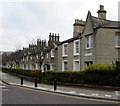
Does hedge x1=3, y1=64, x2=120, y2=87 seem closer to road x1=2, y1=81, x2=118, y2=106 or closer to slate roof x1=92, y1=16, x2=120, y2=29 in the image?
road x1=2, y1=81, x2=118, y2=106

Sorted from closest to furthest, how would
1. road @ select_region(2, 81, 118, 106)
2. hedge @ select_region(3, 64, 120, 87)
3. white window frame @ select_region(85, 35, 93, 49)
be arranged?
road @ select_region(2, 81, 118, 106)
hedge @ select_region(3, 64, 120, 87)
white window frame @ select_region(85, 35, 93, 49)

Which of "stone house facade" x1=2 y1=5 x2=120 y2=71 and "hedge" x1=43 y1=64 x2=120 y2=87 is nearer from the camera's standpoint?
"hedge" x1=43 y1=64 x2=120 y2=87

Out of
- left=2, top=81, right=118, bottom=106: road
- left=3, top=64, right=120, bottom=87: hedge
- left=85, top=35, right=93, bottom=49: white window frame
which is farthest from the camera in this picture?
left=85, top=35, right=93, bottom=49: white window frame

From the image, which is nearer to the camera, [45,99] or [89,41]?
[45,99]

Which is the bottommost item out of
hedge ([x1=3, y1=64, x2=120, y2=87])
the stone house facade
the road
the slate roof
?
the road

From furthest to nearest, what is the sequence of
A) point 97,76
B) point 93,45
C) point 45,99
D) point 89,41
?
1. point 89,41
2. point 93,45
3. point 97,76
4. point 45,99

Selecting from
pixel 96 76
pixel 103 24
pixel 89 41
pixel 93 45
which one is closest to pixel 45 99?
pixel 96 76

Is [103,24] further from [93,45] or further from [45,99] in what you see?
[45,99]

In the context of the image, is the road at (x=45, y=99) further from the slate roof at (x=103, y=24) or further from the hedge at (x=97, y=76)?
the slate roof at (x=103, y=24)

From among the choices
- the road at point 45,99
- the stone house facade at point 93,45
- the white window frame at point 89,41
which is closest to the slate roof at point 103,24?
the stone house facade at point 93,45

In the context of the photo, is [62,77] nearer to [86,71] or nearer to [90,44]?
[86,71]

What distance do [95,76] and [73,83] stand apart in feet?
8.64

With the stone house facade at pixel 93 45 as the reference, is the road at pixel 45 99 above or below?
below

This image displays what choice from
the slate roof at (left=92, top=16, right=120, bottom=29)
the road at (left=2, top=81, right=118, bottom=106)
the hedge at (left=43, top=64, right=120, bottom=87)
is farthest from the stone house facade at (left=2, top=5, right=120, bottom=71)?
the road at (left=2, top=81, right=118, bottom=106)
